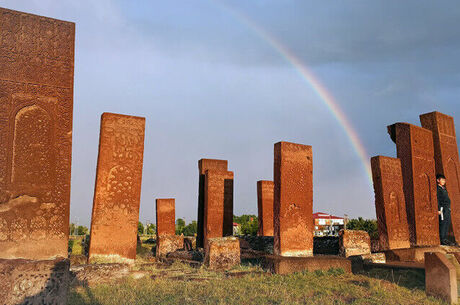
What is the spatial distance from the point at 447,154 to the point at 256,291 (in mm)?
8921

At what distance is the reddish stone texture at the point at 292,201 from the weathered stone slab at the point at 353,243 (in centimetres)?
111

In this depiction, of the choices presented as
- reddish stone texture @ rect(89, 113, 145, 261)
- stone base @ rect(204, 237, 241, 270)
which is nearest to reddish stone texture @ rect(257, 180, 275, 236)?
stone base @ rect(204, 237, 241, 270)

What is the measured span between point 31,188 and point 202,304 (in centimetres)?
219

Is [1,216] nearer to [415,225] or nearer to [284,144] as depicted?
[284,144]

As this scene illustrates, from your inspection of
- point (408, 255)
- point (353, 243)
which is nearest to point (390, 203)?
point (353, 243)

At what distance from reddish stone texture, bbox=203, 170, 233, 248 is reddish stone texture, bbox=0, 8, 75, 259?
770 cm

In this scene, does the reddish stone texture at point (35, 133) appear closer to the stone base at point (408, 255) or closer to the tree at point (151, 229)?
the stone base at point (408, 255)

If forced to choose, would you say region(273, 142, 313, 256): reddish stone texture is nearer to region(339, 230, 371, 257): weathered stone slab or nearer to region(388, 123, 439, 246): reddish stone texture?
region(339, 230, 371, 257): weathered stone slab

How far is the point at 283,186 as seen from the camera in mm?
7930

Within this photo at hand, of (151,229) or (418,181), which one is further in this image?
(151,229)

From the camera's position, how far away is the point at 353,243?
8945mm

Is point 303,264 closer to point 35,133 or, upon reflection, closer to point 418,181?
point 35,133

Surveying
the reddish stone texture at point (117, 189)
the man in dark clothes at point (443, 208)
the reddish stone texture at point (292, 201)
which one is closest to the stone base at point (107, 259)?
the reddish stone texture at point (117, 189)

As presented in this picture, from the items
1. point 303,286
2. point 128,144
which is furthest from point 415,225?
point 128,144
